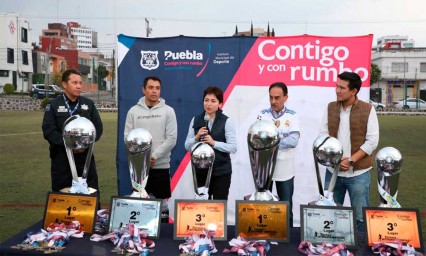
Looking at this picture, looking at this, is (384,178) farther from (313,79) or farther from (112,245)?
(313,79)

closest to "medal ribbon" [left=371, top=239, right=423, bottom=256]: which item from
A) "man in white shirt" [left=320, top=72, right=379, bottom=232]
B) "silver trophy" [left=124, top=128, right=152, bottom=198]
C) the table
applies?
the table

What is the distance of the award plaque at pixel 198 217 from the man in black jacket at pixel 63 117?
1074 millimetres

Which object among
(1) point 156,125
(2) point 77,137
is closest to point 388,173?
(2) point 77,137

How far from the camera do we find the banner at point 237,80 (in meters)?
3.68

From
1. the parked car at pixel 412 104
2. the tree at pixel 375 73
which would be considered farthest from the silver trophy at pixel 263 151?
the tree at pixel 375 73

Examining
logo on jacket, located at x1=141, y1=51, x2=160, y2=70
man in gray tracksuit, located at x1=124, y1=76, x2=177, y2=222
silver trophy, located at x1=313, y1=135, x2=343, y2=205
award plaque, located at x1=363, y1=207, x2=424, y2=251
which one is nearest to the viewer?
award plaque, located at x1=363, y1=207, x2=424, y2=251

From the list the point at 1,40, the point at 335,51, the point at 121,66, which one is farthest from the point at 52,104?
the point at 1,40

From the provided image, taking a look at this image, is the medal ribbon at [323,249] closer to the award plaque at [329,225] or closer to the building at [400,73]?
the award plaque at [329,225]

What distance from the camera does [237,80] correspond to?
377 cm

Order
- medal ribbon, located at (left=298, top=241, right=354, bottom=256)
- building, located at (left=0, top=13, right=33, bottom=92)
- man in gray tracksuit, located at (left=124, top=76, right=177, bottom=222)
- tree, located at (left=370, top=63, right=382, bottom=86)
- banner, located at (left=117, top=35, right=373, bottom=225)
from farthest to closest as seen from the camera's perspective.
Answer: tree, located at (left=370, top=63, right=382, bottom=86) < building, located at (left=0, top=13, right=33, bottom=92) < banner, located at (left=117, top=35, right=373, bottom=225) < man in gray tracksuit, located at (left=124, top=76, right=177, bottom=222) < medal ribbon, located at (left=298, top=241, right=354, bottom=256)

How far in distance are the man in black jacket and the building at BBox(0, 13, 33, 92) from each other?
34175mm

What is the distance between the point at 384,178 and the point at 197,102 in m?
2.07

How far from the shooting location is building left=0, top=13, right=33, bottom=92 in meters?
34.0

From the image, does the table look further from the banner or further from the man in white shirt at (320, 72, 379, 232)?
the banner
